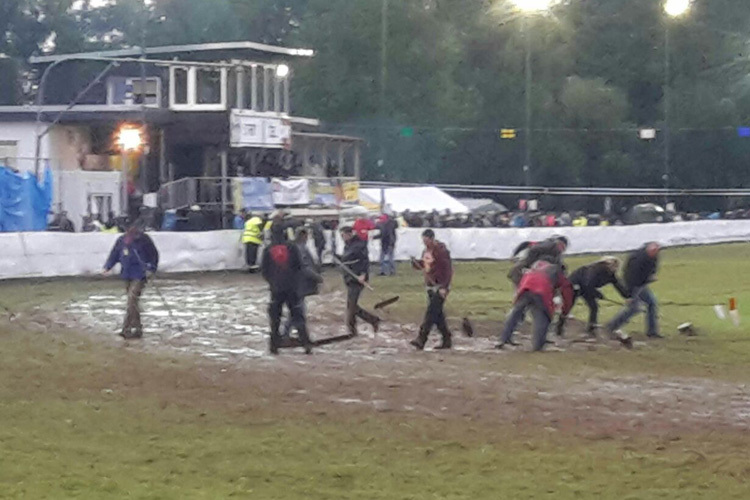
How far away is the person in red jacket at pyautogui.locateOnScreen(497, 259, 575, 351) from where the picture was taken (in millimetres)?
18953

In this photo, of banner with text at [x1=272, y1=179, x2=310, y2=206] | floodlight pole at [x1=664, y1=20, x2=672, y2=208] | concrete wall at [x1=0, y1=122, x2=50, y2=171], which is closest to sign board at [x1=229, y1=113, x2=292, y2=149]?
banner with text at [x1=272, y1=179, x2=310, y2=206]

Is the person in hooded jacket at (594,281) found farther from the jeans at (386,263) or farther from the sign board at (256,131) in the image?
the sign board at (256,131)

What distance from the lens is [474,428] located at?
42.3ft

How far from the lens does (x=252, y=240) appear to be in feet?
117

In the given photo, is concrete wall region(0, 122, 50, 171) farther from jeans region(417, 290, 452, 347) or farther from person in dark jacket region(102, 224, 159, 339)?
jeans region(417, 290, 452, 347)

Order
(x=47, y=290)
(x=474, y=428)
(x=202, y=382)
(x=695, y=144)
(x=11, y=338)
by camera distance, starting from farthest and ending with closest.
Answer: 1. (x=695, y=144)
2. (x=47, y=290)
3. (x=11, y=338)
4. (x=202, y=382)
5. (x=474, y=428)

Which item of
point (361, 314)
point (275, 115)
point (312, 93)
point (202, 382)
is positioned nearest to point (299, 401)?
point (202, 382)

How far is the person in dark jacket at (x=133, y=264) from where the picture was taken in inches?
815

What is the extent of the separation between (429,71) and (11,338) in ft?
182

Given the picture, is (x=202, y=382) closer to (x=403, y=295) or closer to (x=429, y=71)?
(x=403, y=295)

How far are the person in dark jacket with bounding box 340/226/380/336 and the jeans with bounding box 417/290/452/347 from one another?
1655mm

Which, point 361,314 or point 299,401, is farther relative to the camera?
point 361,314

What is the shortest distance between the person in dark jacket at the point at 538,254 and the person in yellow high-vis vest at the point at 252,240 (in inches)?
601

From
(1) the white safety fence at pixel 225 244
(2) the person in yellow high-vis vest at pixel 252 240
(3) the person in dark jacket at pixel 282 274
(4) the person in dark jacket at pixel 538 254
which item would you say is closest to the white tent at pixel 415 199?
(1) the white safety fence at pixel 225 244
